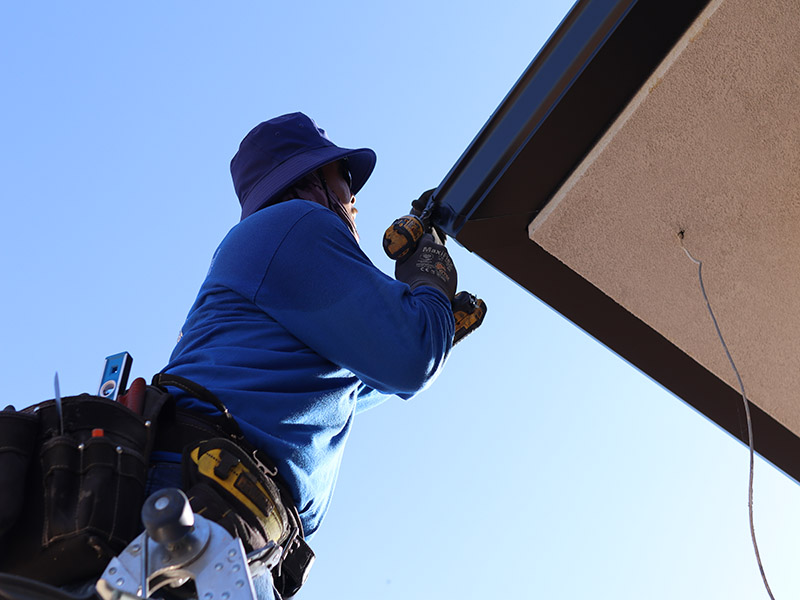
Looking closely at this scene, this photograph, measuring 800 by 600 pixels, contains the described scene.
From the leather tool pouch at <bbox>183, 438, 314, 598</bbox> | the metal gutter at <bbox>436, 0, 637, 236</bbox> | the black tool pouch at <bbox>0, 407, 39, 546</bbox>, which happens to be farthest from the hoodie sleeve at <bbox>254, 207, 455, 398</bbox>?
the black tool pouch at <bbox>0, 407, 39, 546</bbox>

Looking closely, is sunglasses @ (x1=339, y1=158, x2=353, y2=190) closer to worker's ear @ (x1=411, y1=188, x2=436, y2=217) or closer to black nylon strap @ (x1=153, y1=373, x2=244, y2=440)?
worker's ear @ (x1=411, y1=188, x2=436, y2=217)

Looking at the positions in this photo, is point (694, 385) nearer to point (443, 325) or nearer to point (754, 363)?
point (754, 363)

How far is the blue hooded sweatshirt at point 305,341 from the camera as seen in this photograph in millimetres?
2387

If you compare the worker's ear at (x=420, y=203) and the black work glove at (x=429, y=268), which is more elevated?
the worker's ear at (x=420, y=203)

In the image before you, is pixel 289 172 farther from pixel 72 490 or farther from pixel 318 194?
pixel 72 490

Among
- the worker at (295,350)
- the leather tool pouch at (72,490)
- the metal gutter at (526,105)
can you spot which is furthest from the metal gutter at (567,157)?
the leather tool pouch at (72,490)

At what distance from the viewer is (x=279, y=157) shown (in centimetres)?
336

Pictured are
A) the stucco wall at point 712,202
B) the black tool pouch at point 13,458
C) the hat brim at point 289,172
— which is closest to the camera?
the black tool pouch at point 13,458

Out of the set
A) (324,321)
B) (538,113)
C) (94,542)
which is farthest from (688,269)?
(94,542)

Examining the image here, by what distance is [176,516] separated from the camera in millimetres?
1465

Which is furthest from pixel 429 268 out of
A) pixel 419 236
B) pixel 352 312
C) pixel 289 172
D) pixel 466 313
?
pixel 289 172

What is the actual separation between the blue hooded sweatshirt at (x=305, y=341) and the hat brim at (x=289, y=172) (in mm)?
424

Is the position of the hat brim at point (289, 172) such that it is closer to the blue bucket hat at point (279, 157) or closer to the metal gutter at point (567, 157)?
the blue bucket hat at point (279, 157)

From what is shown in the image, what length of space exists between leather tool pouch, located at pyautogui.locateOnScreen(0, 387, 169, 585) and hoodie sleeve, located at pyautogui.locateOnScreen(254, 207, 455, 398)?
634 millimetres
